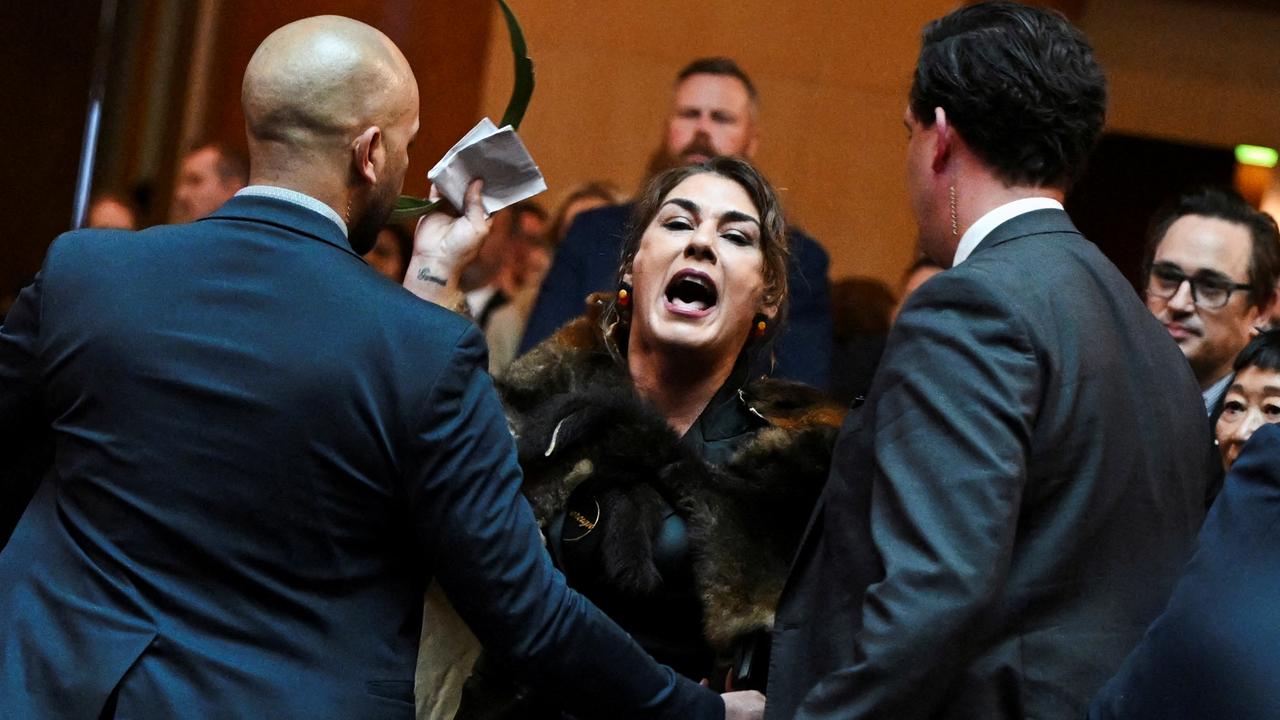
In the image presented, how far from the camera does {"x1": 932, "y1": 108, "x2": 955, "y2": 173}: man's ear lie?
2.55m

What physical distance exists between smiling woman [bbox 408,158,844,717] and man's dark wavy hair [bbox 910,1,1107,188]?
0.82 m

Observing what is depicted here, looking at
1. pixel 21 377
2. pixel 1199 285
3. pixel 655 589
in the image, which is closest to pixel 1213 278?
pixel 1199 285

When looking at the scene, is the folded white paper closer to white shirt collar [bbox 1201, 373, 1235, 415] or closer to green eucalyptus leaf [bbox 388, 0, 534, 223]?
green eucalyptus leaf [bbox 388, 0, 534, 223]

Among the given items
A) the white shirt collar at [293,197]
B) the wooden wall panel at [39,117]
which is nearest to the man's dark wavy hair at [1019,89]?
the white shirt collar at [293,197]

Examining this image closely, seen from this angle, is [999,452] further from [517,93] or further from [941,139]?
[517,93]

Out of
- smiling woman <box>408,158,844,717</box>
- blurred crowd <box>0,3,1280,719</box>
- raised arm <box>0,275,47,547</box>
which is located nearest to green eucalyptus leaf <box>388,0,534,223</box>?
blurred crowd <box>0,3,1280,719</box>

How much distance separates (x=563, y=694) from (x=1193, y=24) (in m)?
6.24

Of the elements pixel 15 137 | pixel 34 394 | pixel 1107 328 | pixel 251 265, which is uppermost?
pixel 1107 328

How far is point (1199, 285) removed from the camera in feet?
14.2

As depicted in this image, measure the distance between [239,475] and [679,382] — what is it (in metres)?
1.22

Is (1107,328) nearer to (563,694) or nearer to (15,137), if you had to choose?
(563,694)

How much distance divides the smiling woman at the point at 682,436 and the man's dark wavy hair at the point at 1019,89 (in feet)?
2.70

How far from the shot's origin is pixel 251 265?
2.43 m

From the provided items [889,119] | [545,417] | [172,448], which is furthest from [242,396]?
Result: [889,119]
